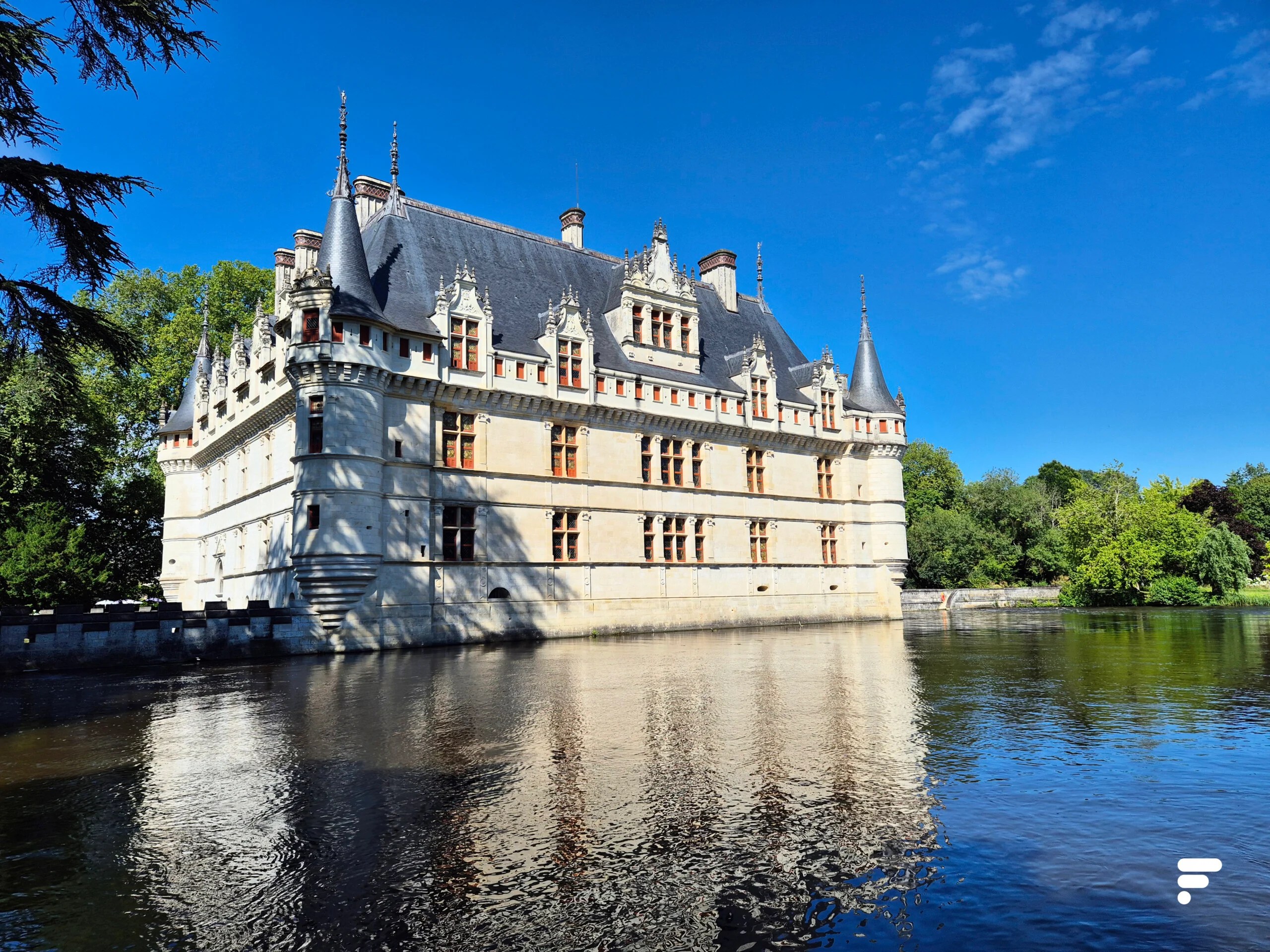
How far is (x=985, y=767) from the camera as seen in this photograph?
26.3 ft

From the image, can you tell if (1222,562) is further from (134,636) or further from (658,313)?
(134,636)

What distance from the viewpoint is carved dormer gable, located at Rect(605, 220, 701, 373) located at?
→ 33.4m

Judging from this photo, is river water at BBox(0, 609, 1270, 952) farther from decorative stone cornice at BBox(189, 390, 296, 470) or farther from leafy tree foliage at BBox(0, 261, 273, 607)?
leafy tree foliage at BBox(0, 261, 273, 607)

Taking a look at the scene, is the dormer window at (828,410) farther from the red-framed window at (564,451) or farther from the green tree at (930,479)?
the green tree at (930,479)

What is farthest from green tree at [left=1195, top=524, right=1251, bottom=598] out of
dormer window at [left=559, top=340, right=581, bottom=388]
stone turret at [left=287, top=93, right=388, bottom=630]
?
stone turret at [left=287, top=93, right=388, bottom=630]

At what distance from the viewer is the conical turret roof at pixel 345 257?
25297 millimetres

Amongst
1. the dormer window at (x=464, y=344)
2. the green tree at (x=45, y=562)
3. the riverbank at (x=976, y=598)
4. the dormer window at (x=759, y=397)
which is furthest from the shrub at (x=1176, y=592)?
the green tree at (x=45, y=562)

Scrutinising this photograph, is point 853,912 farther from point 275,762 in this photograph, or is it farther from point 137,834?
point 275,762

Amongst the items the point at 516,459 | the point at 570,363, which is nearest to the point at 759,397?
the point at 570,363

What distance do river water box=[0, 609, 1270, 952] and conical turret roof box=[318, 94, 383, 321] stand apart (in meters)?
14.7

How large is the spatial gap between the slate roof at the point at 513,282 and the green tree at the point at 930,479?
30566 mm

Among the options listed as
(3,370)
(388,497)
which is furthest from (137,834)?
(388,497)

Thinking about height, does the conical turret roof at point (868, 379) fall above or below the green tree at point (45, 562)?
above

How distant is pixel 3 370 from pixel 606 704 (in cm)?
1075
